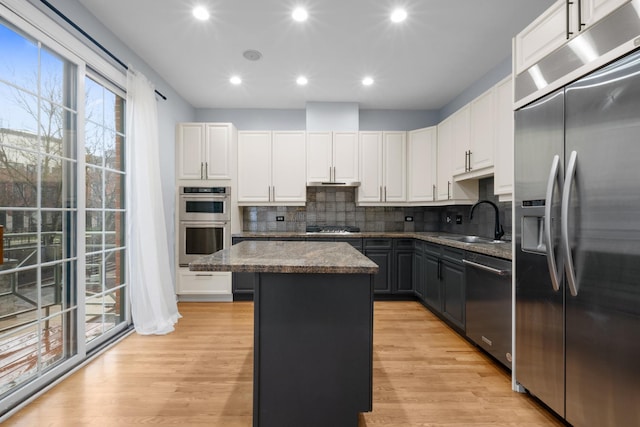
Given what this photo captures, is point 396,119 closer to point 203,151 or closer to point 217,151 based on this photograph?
point 217,151

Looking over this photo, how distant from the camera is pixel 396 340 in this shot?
9.53 feet

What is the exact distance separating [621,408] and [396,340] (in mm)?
1701

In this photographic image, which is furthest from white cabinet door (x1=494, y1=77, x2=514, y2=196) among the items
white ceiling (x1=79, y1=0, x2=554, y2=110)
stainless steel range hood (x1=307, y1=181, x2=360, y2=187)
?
stainless steel range hood (x1=307, y1=181, x2=360, y2=187)

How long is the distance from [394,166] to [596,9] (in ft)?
9.66

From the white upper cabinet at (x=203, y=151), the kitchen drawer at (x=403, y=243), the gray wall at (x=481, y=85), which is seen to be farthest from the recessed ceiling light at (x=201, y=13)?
the kitchen drawer at (x=403, y=243)

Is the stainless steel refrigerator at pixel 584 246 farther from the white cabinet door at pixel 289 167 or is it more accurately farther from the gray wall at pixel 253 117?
the gray wall at pixel 253 117

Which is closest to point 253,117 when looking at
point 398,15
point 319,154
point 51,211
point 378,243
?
point 319,154

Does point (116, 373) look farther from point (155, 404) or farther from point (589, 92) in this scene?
point (589, 92)

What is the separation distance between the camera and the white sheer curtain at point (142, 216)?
2.96m

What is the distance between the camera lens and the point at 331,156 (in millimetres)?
4363

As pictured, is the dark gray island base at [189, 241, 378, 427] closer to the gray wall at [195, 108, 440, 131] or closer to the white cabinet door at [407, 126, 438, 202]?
the white cabinet door at [407, 126, 438, 202]

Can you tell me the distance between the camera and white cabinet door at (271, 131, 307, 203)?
4352 millimetres

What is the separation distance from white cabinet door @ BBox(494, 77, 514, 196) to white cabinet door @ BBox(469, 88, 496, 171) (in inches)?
4.0

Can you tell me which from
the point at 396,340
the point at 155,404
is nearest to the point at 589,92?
the point at 396,340
